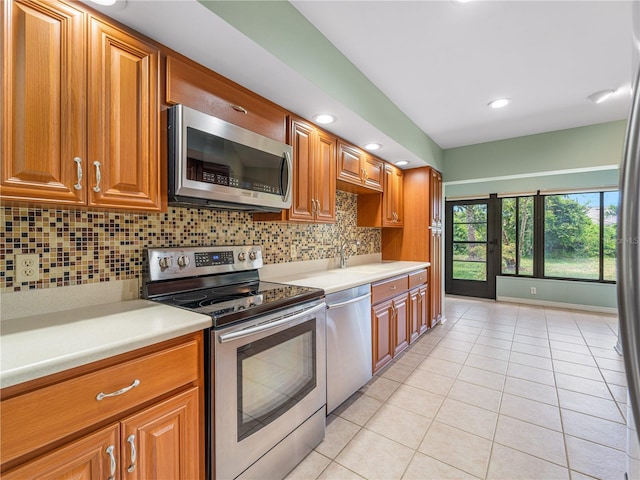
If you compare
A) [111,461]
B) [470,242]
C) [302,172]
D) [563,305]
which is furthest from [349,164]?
[563,305]

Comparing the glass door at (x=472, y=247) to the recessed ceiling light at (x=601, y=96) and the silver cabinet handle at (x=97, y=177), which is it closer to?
the recessed ceiling light at (x=601, y=96)

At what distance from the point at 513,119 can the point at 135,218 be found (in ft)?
11.9

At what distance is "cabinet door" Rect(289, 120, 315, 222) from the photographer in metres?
2.09

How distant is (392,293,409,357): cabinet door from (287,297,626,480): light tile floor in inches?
6.6

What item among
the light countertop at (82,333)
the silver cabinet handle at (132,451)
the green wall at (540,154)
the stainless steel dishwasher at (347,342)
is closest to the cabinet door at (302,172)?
the stainless steel dishwasher at (347,342)

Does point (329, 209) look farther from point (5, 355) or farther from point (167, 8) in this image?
point (5, 355)

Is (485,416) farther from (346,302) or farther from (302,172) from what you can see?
(302,172)

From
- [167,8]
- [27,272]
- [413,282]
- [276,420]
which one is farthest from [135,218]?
[413,282]

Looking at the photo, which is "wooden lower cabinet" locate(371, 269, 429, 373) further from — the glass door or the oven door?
the glass door

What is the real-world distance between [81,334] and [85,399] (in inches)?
8.9

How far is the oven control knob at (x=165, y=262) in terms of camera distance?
154 centimetres

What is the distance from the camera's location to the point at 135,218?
1529 millimetres

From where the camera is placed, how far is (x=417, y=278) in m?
3.30

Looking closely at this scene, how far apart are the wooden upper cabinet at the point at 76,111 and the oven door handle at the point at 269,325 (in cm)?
68
